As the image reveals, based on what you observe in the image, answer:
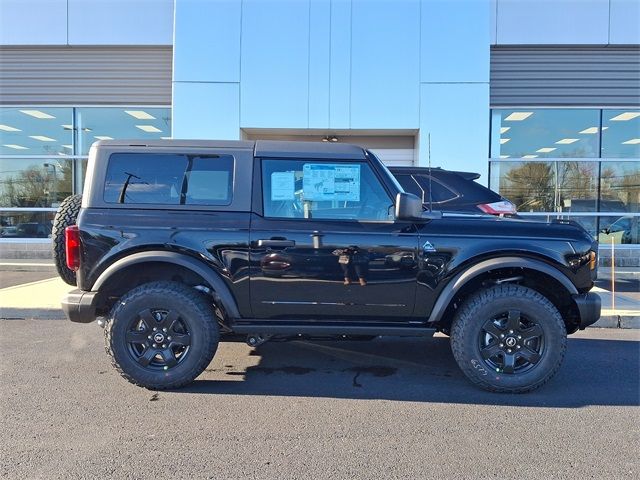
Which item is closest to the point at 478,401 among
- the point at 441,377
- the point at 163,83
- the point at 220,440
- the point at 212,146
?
the point at 441,377

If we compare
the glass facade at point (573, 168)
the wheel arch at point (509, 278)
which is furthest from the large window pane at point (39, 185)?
the wheel arch at point (509, 278)

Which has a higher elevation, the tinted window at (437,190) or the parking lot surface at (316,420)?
the tinted window at (437,190)

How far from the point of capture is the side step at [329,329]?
3.90 meters

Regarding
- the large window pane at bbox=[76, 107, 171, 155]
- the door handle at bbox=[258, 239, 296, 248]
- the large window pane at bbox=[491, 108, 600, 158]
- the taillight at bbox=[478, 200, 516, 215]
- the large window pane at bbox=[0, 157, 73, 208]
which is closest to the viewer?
the door handle at bbox=[258, 239, 296, 248]

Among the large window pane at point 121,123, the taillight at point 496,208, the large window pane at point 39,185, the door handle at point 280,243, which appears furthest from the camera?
the large window pane at point 39,185

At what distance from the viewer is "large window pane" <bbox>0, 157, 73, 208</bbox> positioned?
1245cm

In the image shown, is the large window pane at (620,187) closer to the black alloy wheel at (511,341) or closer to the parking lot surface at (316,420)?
the parking lot surface at (316,420)

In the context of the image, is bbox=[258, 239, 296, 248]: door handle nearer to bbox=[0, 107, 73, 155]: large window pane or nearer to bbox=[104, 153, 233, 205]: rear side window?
bbox=[104, 153, 233, 205]: rear side window

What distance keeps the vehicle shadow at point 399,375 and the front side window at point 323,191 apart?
146 centimetres

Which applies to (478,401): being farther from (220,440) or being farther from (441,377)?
(220,440)

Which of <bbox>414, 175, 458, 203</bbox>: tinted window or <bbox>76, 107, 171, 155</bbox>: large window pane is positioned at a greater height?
<bbox>76, 107, 171, 155</bbox>: large window pane

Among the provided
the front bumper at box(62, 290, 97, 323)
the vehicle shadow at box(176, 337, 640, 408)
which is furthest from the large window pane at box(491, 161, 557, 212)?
the front bumper at box(62, 290, 97, 323)

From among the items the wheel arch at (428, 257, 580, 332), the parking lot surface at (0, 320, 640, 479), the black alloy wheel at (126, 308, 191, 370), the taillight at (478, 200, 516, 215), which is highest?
the taillight at (478, 200, 516, 215)

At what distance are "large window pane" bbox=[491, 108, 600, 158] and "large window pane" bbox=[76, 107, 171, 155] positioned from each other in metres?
8.36
